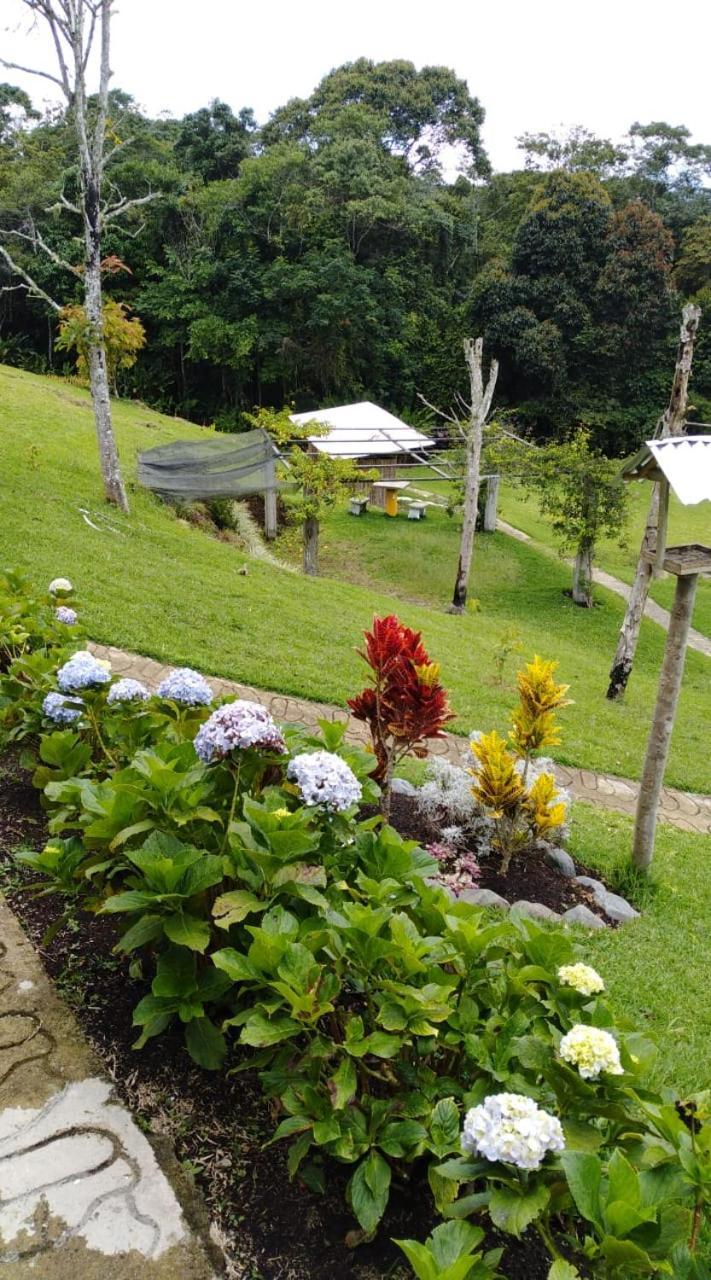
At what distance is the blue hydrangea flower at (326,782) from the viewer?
194cm

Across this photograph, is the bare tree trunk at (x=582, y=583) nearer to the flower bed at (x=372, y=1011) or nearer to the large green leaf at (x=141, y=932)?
the flower bed at (x=372, y=1011)

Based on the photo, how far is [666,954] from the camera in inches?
131

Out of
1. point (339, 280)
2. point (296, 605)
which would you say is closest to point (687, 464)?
point (296, 605)

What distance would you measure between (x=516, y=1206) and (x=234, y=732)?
1154 millimetres

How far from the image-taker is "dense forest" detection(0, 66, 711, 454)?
2369 centimetres

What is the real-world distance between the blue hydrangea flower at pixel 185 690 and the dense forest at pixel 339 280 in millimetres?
21902

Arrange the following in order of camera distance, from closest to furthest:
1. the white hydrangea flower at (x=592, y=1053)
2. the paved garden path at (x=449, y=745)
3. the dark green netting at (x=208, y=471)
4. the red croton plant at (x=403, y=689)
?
the white hydrangea flower at (x=592, y=1053) → the red croton plant at (x=403, y=689) → the paved garden path at (x=449, y=745) → the dark green netting at (x=208, y=471)

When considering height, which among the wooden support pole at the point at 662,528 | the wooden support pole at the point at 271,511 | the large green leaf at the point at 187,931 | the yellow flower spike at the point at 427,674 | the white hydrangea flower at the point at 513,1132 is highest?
the wooden support pole at the point at 662,528

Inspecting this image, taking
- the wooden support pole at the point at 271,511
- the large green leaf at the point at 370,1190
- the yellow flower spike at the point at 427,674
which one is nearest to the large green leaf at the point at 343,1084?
the large green leaf at the point at 370,1190

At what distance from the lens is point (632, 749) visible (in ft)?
23.2

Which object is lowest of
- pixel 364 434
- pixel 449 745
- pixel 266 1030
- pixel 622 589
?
pixel 622 589

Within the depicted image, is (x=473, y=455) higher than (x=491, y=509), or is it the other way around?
(x=473, y=455)

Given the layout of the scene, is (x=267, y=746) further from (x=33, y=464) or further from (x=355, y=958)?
(x=33, y=464)

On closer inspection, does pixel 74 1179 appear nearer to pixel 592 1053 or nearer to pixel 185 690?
pixel 592 1053
